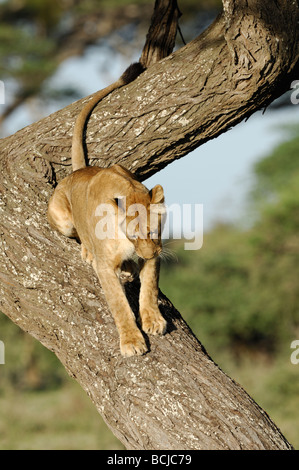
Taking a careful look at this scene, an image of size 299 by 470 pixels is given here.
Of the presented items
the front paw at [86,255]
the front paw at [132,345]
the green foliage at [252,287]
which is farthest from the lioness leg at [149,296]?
the green foliage at [252,287]

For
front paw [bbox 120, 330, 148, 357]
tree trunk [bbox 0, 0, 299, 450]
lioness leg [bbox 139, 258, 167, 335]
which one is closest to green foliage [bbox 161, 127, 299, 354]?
tree trunk [bbox 0, 0, 299, 450]

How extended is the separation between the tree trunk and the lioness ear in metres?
0.51

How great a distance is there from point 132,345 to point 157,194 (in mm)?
648

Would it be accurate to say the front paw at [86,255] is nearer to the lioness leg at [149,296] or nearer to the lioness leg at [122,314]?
the lioness leg at [122,314]

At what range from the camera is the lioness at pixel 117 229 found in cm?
307

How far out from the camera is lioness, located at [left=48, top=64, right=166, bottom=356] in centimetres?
307

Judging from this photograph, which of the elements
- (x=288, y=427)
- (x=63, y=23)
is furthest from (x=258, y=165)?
(x=288, y=427)

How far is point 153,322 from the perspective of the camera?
127 inches

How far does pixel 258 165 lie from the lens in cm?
1820

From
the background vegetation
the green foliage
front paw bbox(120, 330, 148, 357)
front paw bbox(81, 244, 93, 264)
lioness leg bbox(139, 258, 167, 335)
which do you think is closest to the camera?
front paw bbox(120, 330, 148, 357)

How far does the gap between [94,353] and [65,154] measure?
3.96ft

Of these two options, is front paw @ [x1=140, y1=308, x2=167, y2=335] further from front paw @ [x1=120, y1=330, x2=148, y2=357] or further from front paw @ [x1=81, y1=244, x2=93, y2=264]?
front paw @ [x1=81, y1=244, x2=93, y2=264]

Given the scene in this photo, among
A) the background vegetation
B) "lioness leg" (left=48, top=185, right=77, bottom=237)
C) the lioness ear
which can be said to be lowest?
the lioness ear
